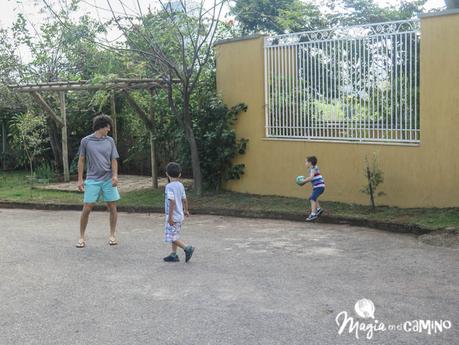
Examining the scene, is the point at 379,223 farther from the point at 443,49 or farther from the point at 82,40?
the point at 82,40

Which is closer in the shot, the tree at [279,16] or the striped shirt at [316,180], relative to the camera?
the striped shirt at [316,180]

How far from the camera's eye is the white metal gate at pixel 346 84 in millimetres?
9836

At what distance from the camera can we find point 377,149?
33.4 feet

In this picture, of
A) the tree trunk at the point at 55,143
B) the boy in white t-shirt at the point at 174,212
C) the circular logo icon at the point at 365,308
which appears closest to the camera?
the circular logo icon at the point at 365,308

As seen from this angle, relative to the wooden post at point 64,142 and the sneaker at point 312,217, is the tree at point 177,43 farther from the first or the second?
the wooden post at point 64,142

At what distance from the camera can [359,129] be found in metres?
10.5

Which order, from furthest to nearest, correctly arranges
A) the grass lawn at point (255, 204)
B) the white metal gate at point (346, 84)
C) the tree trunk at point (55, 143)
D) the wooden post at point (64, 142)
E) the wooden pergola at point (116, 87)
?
the tree trunk at point (55, 143)
the wooden post at point (64, 142)
the wooden pergola at point (116, 87)
the white metal gate at point (346, 84)
the grass lawn at point (255, 204)

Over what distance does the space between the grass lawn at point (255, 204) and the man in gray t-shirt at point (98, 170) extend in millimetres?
2972

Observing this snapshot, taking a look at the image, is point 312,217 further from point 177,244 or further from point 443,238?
point 177,244

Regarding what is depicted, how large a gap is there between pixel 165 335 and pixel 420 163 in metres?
6.08

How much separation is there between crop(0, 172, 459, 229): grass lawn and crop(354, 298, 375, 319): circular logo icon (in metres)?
3.34

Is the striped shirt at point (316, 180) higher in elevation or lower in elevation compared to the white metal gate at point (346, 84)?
lower

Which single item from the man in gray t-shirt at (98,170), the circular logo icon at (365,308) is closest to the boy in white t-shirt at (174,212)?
the man in gray t-shirt at (98,170)

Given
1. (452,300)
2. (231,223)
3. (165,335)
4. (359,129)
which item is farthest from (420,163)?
(165,335)
